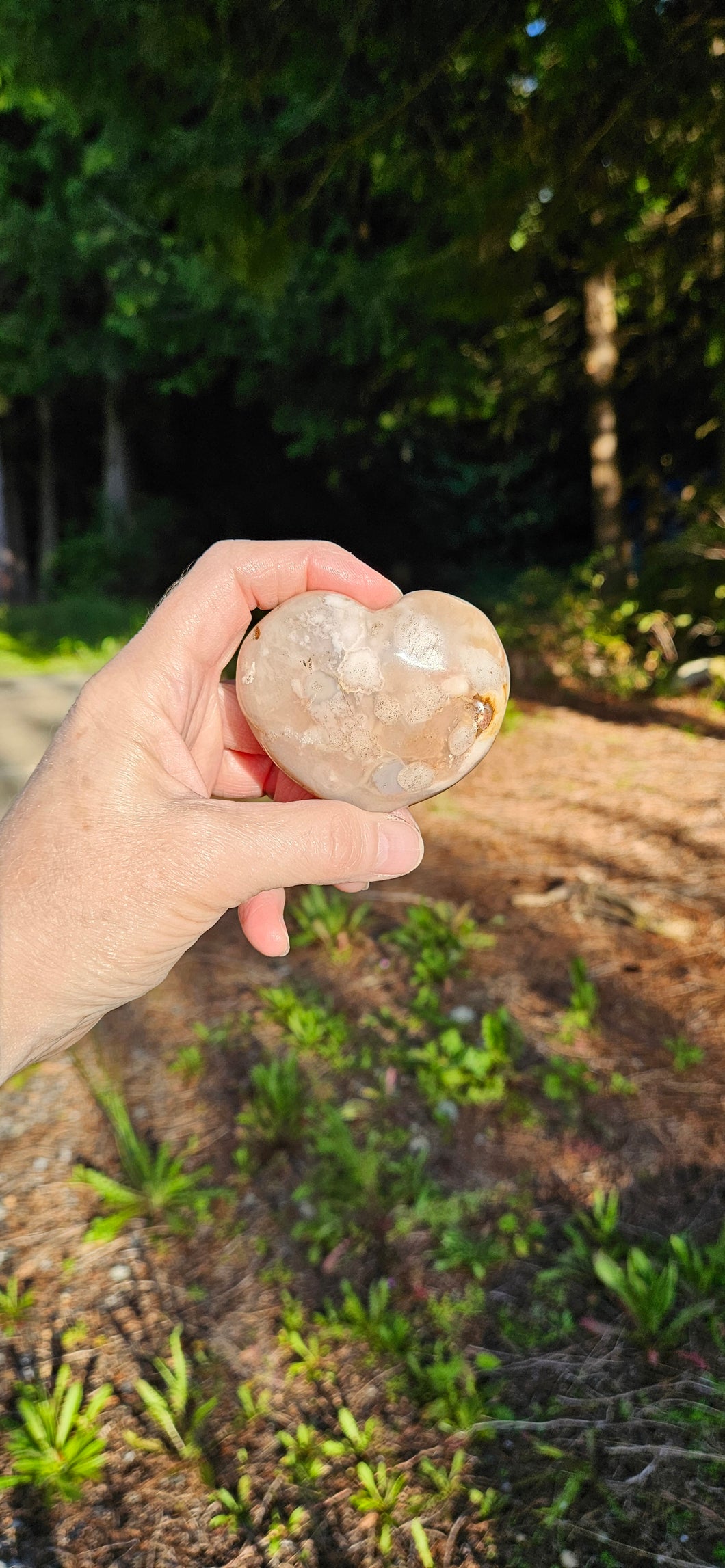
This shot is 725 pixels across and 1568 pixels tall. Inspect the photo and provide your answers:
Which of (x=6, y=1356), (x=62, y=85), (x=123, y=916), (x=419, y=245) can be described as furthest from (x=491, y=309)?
(x=6, y=1356)

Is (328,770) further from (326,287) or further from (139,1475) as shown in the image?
(326,287)

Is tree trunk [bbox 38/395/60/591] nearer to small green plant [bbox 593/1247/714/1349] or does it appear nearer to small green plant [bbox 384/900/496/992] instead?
small green plant [bbox 384/900/496/992]

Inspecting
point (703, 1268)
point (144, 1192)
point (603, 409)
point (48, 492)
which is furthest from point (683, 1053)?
point (48, 492)

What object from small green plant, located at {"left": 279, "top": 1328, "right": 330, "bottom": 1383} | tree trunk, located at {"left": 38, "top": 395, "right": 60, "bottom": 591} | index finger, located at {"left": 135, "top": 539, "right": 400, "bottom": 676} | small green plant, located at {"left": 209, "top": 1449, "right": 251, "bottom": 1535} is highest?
tree trunk, located at {"left": 38, "top": 395, "right": 60, "bottom": 591}

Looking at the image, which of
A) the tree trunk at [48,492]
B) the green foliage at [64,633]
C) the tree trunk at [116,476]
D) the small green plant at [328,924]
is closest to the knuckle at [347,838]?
the small green plant at [328,924]

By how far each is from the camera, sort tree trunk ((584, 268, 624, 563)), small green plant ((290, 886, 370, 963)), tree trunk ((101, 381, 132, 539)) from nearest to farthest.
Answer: small green plant ((290, 886, 370, 963)) → tree trunk ((584, 268, 624, 563)) → tree trunk ((101, 381, 132, 539))

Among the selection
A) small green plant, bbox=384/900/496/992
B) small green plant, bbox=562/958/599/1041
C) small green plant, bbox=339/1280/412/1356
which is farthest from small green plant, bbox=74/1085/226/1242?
small green plant, bbox=562/958/599/1041

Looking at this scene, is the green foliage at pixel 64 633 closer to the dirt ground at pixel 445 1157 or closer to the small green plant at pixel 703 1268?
the dirt ground at pixel 445 1157
